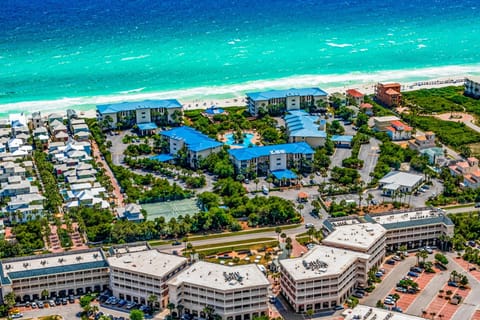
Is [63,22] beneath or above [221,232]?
above

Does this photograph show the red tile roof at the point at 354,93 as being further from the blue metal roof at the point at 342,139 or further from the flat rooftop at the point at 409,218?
the flat rooftop at the point at 409,218

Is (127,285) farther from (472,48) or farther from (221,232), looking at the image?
(472,48)

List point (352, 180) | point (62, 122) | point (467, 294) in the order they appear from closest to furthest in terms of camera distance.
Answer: point (467, 294) → point (352, 180) → point (62, 122)

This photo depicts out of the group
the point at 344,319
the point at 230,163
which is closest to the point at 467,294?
the point at 344,319

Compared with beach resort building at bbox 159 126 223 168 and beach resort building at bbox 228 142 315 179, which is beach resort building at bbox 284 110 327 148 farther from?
beach resort building at bbox 159 126 223 168

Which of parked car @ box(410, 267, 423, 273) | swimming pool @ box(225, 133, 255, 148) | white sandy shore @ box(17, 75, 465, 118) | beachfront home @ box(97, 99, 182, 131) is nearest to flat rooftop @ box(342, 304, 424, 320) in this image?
parked car @ box(410, 267, 423, 273)

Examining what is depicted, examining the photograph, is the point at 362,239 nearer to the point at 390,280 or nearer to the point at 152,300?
the point at 390,280
